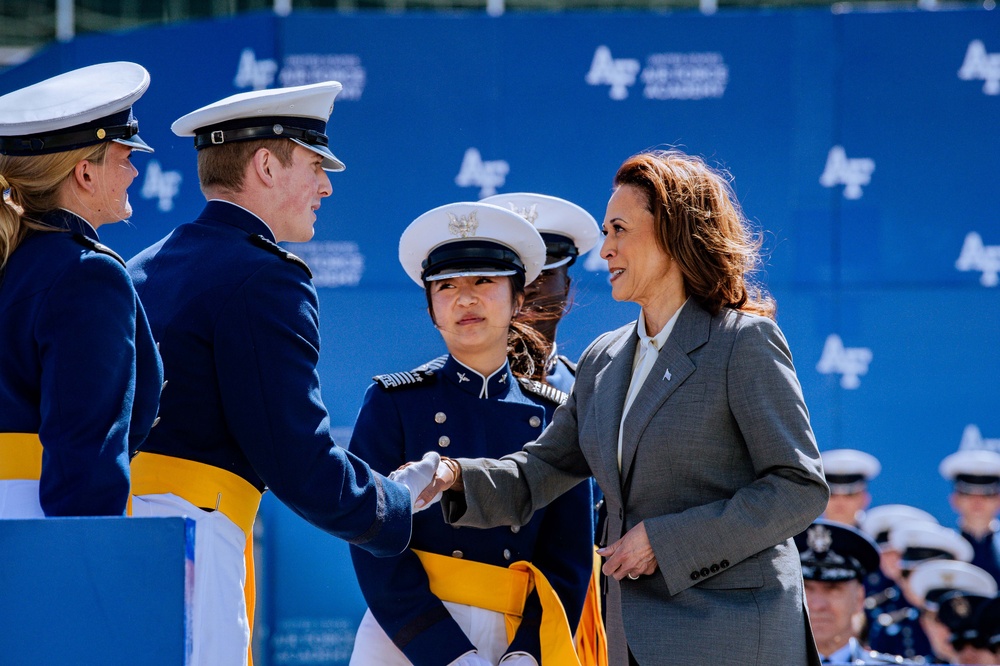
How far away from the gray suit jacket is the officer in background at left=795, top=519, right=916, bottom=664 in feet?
7.65

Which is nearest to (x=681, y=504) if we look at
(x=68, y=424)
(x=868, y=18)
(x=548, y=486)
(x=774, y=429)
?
(x=774, y=429)

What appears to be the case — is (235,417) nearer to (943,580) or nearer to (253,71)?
(943,580)

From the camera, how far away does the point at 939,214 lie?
712 cm

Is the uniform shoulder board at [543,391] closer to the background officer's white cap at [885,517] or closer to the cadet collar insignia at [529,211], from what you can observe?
the cadet collar insignia at [529,211]

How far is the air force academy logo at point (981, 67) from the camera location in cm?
716

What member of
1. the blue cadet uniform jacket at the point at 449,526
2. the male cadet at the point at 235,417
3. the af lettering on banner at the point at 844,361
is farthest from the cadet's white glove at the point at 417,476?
the af lettering on banner at the point at 844,361

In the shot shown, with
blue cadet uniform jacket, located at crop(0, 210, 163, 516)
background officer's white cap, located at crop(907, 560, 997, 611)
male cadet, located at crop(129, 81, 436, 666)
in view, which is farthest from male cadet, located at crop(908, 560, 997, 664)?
blue cadet uniform jacket, located at crop(0, 210, 163, 516)

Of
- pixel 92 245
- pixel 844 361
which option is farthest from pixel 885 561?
pixel 92 245

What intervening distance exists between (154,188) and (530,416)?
481 centimetres

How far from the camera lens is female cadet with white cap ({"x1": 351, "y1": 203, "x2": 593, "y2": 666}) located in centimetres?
306

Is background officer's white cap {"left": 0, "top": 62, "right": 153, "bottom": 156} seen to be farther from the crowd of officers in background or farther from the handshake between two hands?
the crowd of officers in background

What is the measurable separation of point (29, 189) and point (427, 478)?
1082 mm

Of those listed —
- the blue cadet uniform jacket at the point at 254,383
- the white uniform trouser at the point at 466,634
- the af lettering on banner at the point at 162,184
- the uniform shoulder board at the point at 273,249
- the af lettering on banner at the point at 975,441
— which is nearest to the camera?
the blue cadet uniform jacket at the point at 254,383

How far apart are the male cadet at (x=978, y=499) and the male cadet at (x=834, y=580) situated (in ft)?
6.42
